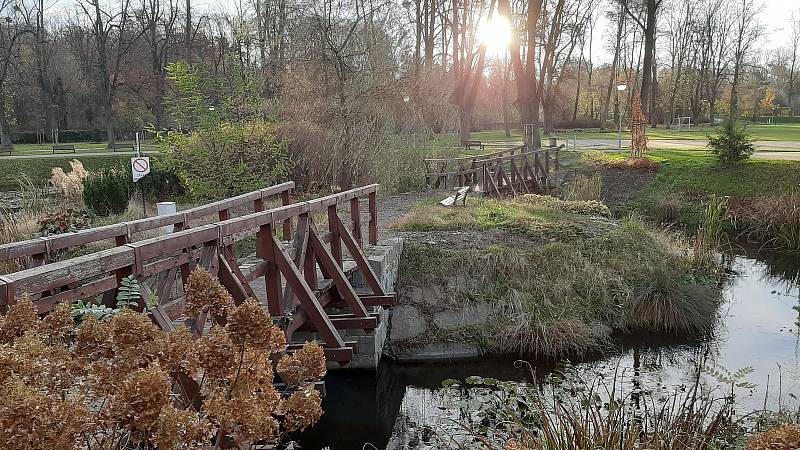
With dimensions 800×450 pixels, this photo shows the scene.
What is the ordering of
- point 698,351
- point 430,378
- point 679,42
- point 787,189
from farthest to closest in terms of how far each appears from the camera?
point 679,42
point 787,189
point 698,351
point 430,378

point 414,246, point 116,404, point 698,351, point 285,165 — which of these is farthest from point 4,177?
point 116,404

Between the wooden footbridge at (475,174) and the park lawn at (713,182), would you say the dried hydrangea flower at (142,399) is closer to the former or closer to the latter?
the wooden footbridge at (475,174)

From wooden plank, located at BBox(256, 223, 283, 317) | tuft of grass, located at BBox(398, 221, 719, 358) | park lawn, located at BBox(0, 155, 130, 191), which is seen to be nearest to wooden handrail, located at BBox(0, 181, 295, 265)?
wooden plank, located at BBox(256, 223, 283, 317)

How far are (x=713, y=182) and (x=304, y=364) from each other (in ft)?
65.5

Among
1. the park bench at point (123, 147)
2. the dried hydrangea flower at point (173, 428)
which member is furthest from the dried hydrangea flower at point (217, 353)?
the park bench at point (123, 147)

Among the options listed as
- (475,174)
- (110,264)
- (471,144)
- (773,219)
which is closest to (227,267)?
(110,264)

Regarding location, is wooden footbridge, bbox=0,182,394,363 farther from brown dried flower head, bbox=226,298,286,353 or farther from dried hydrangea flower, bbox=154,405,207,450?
dried hydrangea flower, bbox=154,405,207,450

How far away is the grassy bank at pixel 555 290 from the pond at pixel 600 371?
0.29 m

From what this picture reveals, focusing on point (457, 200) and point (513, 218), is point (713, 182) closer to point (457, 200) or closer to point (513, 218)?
point (457, 200)

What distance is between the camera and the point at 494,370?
25.9ft

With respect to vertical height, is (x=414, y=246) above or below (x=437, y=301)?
above

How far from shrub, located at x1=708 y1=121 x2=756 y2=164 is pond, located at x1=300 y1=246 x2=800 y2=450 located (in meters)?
11.7

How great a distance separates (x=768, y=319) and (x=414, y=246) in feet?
17.2

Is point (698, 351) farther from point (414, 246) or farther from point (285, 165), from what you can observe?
point (285, 165)
